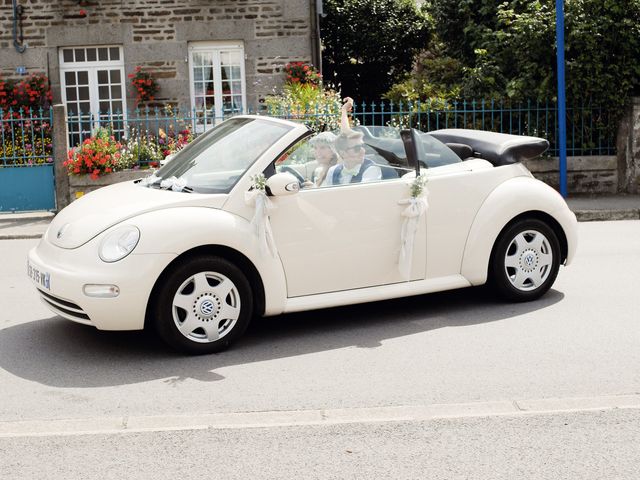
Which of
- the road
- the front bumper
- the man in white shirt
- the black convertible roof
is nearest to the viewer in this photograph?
the road

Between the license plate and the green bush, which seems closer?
the license plate

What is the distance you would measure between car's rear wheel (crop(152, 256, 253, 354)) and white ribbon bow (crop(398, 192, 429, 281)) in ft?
3.90

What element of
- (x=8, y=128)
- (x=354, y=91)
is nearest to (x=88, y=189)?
(x=8, y=128)

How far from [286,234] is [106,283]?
1240mm

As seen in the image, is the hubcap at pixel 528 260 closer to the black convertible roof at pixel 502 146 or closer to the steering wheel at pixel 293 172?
the black convertible roof at pixel 502 146

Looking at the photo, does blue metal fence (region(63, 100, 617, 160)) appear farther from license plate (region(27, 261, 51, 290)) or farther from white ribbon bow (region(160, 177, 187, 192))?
license plate (region(27, 261, 51, 290))

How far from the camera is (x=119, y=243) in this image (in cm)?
630

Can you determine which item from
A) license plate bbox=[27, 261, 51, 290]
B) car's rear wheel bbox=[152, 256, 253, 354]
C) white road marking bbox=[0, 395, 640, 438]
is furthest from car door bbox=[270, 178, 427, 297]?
white road marking bbox=[0, 395, 640, 438]

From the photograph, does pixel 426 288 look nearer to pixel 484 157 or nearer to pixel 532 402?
pixel 484 157

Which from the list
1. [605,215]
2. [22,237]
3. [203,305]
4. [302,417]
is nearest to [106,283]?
[203,305]

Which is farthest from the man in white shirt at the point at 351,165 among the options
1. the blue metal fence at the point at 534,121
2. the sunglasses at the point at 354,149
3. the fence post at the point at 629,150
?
the fence post at the point at 629,150

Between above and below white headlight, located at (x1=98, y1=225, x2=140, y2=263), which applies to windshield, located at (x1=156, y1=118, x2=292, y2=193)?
above

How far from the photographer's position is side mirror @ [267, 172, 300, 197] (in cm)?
659

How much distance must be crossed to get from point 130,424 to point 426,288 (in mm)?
2775
